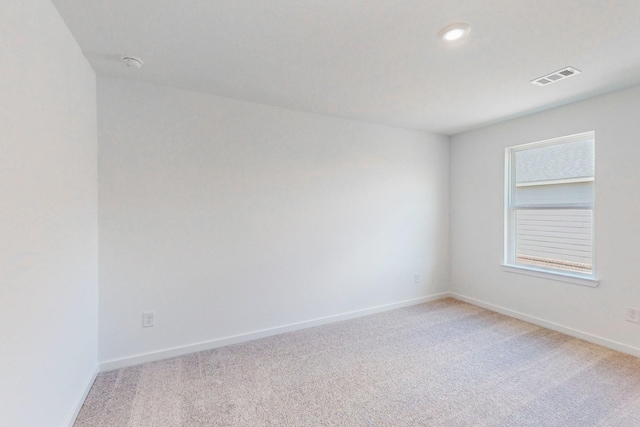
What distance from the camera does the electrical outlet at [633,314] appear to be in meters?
2.53

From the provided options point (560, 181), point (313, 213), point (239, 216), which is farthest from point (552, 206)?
point (239, 216)

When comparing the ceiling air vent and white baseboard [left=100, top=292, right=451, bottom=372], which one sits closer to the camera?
the ceiling air vent

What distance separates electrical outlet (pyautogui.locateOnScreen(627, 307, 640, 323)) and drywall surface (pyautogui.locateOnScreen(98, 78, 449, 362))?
2.01 m

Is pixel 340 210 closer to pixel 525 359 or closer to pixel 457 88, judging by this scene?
pixel 457 88

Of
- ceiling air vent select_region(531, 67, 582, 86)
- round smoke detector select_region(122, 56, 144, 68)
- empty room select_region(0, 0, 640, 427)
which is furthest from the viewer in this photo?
ceiling air vent select_region(531, 67, 582, 86)

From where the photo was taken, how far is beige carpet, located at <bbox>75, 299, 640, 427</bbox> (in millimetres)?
1812

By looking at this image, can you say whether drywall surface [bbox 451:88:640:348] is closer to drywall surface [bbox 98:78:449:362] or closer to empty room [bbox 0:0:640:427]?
empty room [bbox 0:0:640:427]

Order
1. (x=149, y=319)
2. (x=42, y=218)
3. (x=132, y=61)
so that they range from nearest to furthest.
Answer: (x=42, y=218) → (x=132, y=61) → (x=149, y=319)

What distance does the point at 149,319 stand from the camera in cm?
247

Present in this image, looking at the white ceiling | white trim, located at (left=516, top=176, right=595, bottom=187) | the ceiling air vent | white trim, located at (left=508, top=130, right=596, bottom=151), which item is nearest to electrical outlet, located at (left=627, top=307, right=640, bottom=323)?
white trim, located at (left=516, top=176, right=595, bottom=187)

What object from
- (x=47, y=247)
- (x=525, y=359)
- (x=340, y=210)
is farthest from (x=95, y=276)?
(x=525, y=359)

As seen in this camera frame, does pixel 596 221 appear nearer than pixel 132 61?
No

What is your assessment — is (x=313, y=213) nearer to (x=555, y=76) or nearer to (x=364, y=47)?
(x=364, y=47)

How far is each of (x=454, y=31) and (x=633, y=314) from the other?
9.55 ft
